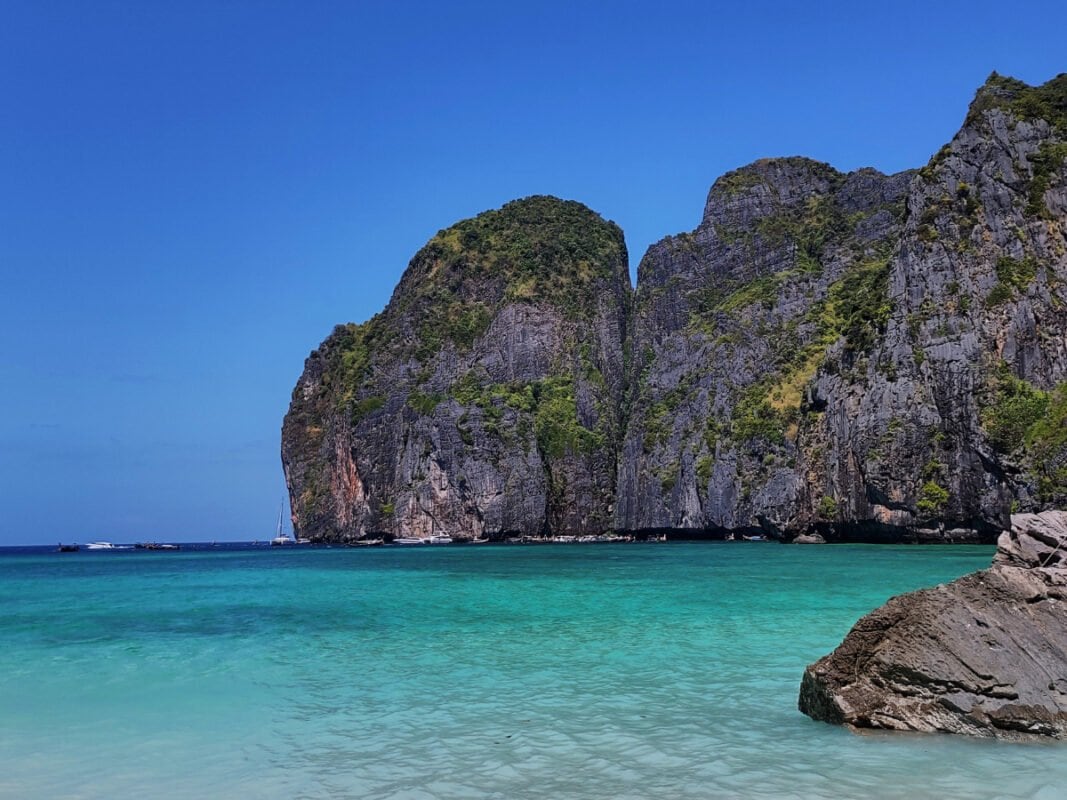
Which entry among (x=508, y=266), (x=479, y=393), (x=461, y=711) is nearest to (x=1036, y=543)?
(x=461, y=711)

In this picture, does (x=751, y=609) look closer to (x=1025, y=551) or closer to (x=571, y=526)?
(x=1025, y=551)

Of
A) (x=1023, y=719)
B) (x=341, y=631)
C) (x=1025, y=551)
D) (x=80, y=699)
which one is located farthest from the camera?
(x=341, y=631)

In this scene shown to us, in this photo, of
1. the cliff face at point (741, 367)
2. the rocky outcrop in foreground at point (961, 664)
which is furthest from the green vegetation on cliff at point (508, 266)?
the rocky outcrop in foreground at point (961, 664)

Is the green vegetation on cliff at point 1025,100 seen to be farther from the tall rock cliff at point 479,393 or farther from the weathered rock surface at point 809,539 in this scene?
the tall rock cliff at point 479,393

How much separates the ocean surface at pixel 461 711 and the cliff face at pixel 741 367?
157 ft

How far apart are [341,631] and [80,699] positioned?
24.8 ft

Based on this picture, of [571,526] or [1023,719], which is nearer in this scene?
[1023,719]

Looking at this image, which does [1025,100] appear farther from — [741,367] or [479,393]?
[479,393]

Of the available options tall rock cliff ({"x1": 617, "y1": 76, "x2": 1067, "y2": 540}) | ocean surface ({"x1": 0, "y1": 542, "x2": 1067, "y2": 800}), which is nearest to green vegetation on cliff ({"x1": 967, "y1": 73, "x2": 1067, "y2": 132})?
tall rock cliff ({"x1": 617, "y1": 76, "x2": 1067, "y2": 540})

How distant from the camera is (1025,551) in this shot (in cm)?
1059

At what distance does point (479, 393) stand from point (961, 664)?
117 meters

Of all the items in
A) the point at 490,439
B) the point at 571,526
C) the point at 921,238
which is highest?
the point at 921,238

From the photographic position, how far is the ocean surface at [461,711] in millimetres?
7945

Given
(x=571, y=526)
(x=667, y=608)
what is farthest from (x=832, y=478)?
(x=667, y=608)
